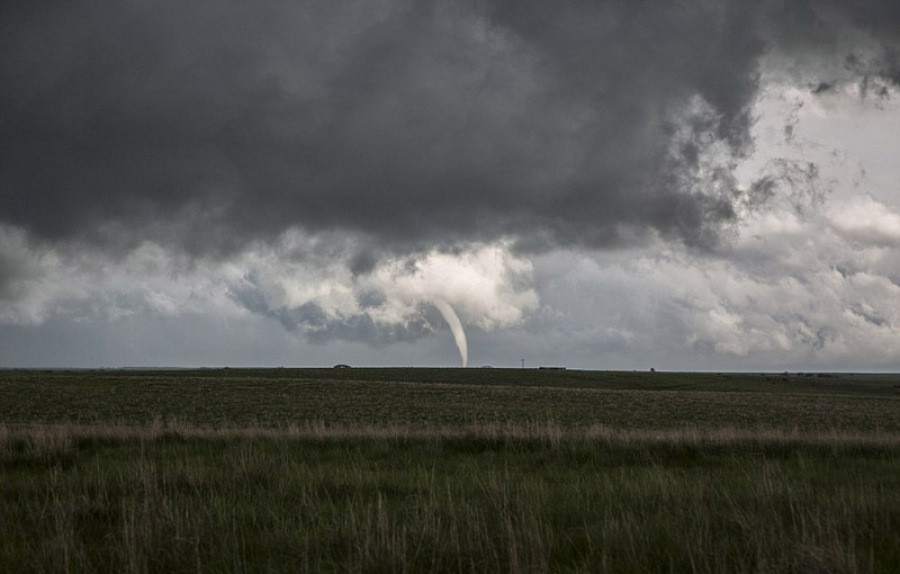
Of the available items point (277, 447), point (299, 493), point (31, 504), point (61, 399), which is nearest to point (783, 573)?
point (299, 493)

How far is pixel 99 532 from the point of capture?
6.22 metres

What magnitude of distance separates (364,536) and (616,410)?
44.4m


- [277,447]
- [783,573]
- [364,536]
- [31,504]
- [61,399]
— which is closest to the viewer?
[783,573]

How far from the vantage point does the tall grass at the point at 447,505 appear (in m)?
5.12

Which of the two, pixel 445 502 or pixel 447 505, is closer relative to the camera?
pixel 447 505

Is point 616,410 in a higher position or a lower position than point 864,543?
lower

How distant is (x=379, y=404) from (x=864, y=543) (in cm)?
4313

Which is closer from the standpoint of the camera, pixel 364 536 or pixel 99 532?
pixel 364 536

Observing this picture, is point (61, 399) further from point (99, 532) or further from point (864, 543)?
point (864, 543)

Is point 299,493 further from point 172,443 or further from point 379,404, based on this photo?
point 379,404

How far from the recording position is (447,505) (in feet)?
23.3

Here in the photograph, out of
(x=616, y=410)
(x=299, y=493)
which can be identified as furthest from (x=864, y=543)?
(x=616, y=410)

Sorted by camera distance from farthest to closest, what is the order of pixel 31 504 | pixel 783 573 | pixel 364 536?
pixel 31 504, pixel 364 536, pixel 783 573

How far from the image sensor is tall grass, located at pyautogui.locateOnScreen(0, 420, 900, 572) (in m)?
5.12
